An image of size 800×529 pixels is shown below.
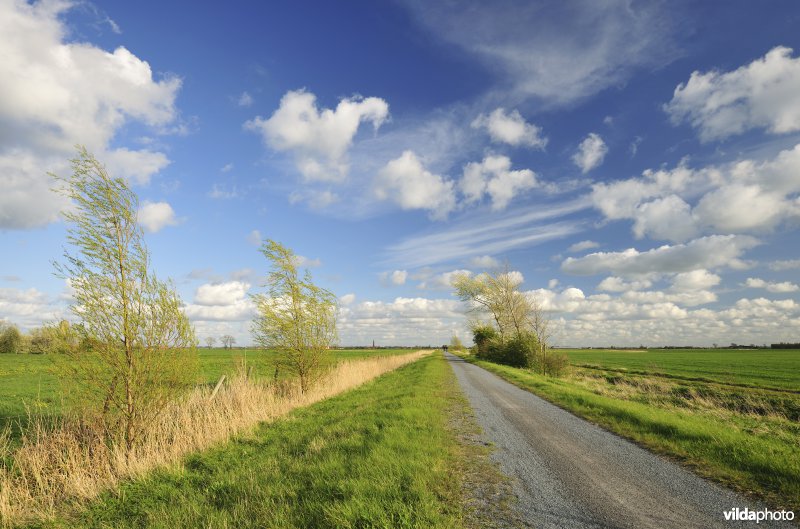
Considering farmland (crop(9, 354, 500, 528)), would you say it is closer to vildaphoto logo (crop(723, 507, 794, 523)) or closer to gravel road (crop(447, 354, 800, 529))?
gravel road (crop(447, 354, 800, 529))

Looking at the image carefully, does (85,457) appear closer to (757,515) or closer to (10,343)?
(757,515)

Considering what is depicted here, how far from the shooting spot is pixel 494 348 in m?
53.1

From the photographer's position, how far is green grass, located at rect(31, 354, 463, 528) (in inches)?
200

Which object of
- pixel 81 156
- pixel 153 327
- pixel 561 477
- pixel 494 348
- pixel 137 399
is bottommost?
pixel 494 348

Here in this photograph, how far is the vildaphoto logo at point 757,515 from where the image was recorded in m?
4.84

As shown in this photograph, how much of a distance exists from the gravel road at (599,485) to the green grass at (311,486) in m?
1.17

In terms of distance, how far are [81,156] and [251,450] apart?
849 cm

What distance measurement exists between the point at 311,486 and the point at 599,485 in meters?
4.70

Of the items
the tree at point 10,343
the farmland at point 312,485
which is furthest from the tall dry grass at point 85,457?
the tree at point 10,343

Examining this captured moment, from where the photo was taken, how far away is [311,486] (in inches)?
247

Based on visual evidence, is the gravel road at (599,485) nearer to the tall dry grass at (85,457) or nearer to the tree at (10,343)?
the tall dry grass at (85,457)

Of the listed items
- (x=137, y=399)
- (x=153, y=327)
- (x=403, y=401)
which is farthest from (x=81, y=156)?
(x=403, y=401)

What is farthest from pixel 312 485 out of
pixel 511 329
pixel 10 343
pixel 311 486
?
pixel 10 343

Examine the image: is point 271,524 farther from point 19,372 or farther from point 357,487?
point 19,372
